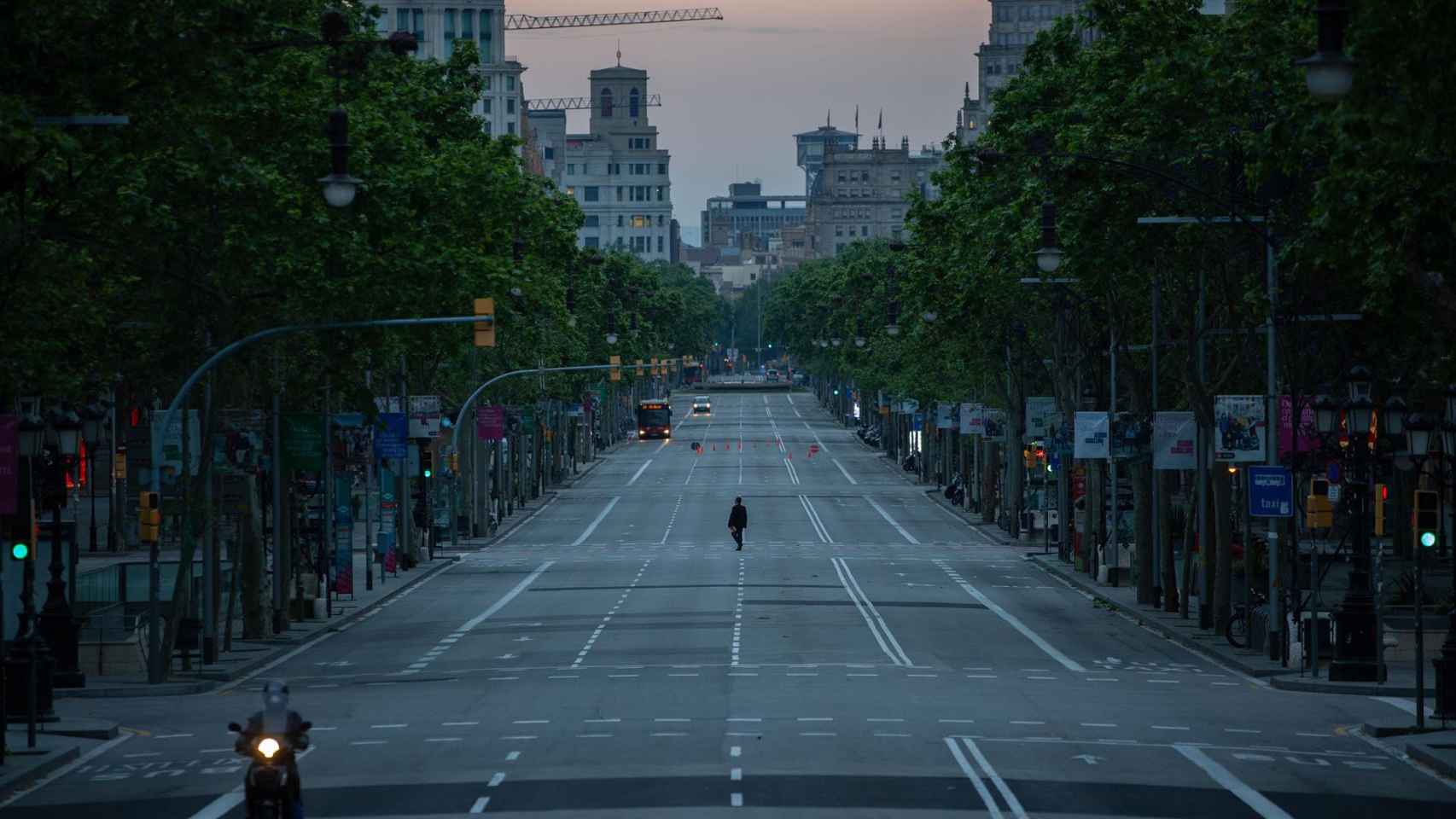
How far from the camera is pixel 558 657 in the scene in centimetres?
4412

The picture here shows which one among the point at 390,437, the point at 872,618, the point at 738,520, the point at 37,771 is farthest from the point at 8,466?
the point at 738,520

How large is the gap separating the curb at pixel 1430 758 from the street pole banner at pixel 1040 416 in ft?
134

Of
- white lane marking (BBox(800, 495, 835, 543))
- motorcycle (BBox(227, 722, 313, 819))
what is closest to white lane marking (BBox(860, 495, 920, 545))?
white lane marking (BBox(800, 495, 835, 543))

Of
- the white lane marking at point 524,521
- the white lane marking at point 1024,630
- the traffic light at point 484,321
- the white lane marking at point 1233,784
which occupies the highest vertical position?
the traffic light at point 484,321

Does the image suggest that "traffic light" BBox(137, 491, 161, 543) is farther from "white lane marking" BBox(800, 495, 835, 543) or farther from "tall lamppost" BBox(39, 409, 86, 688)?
"white lane marking" BBox(800, 495, 835, 543)

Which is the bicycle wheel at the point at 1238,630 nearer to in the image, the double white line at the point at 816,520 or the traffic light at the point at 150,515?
the traffic light at the point at 150,515

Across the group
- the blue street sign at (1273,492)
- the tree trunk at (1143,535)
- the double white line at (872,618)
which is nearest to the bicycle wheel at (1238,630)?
the blue street sign at (1273,492)

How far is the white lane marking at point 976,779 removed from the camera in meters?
23.8

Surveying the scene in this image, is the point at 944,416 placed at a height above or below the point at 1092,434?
below

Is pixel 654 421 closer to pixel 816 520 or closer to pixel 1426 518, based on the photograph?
pixel 816 520

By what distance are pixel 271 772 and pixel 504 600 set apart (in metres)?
40.7

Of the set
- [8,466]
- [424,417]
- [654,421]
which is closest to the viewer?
[8,466]

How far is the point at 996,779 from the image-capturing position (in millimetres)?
26141

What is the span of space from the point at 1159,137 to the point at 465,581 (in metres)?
32.3
